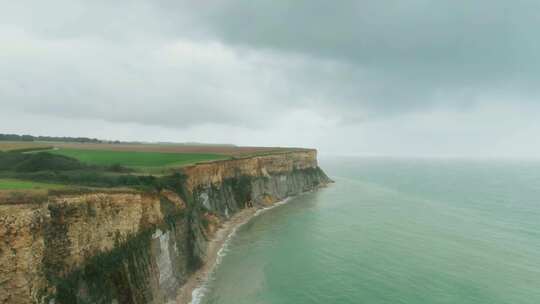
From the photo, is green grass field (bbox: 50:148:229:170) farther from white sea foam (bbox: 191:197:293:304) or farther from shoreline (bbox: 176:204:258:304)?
white sea foam (bbox: 191:197:293:304)

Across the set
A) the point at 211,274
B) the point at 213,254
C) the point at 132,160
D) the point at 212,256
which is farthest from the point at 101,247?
the point at 132,160

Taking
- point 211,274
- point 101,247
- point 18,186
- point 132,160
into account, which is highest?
point 132,160

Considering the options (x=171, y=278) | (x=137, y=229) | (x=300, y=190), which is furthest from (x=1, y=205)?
(x=300, y=190)

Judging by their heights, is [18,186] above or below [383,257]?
above

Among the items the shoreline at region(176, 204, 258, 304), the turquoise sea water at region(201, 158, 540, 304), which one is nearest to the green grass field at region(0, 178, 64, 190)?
the shoreline at region(176, 204, 258, 304)

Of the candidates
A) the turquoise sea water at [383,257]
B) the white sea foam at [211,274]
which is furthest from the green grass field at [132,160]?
the turquoise sea water at [383,257]

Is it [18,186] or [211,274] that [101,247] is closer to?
[18,186]
